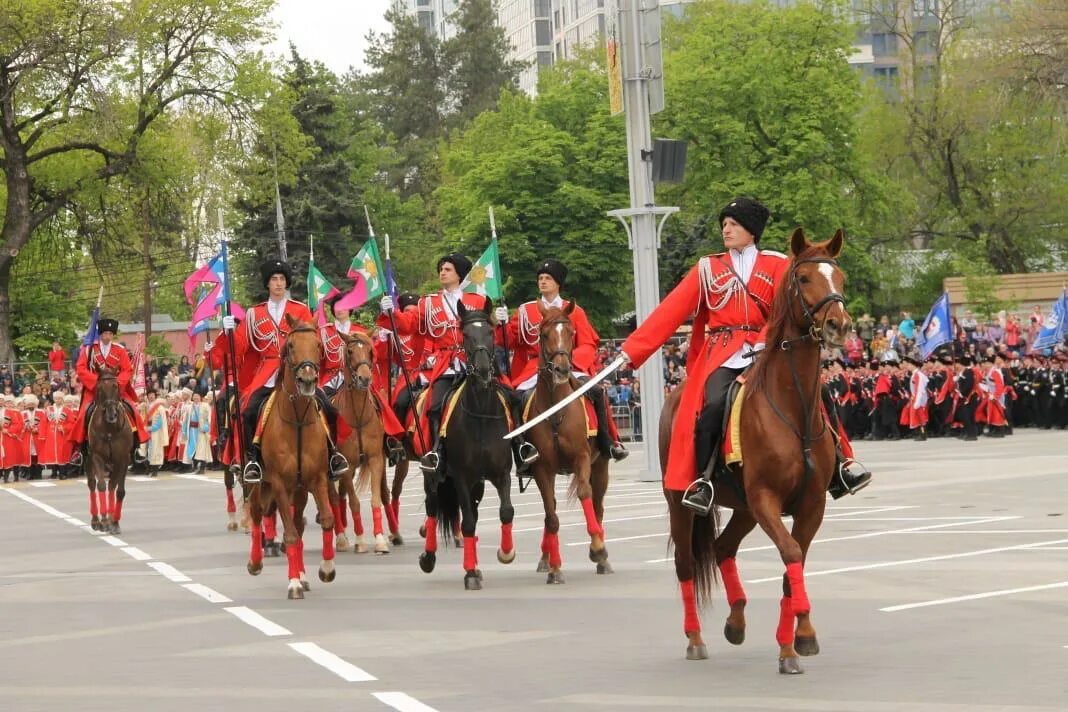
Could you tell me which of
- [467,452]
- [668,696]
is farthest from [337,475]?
[668,696]

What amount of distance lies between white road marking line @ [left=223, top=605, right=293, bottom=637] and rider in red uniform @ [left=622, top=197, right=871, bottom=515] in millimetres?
3349

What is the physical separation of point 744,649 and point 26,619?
5.98m

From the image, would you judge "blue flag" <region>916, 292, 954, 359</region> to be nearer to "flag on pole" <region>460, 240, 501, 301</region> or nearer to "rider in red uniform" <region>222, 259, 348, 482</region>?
"flag on pole" <region>460, 240, 501, 301</region>

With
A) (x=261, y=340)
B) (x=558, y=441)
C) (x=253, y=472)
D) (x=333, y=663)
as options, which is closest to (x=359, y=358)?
(x=261, y=340)

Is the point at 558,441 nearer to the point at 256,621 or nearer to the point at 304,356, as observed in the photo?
the point at 304,356

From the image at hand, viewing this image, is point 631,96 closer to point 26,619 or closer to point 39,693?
point 26,619

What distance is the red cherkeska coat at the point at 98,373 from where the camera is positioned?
77.5 feet

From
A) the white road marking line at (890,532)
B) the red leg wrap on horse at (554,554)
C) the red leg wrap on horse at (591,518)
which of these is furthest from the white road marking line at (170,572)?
the white road marking line at (890,532)

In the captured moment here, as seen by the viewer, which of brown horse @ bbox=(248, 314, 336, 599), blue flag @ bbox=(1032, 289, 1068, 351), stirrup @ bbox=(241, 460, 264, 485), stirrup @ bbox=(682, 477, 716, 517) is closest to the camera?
stirrup @ bbox=(682, 477, 716, 517)

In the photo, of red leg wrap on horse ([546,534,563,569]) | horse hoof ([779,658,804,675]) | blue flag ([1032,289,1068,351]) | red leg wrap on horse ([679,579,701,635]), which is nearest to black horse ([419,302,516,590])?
red leg wrap on horse ([546,534,563,569])

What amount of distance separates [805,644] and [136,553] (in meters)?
12.1

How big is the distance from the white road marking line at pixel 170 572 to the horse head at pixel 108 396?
4654 mm

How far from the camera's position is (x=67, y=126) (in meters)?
58.2

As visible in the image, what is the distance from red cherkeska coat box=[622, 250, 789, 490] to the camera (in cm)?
1088
